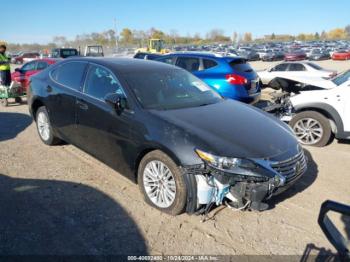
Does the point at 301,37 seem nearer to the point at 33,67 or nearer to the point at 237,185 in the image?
the point at 33,67

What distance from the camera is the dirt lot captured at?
2992 millimetres

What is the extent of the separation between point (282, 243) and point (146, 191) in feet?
5.10

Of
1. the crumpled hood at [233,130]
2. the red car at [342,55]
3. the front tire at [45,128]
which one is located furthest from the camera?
the red car at [342,55]

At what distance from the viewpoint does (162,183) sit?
3.49 meters

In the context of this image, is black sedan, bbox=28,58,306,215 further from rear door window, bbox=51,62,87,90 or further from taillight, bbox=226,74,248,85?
taillight, bbox=226,74,248,85

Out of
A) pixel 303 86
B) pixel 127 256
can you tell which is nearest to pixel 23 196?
pixel 127 256

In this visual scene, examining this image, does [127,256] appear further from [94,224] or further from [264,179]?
[264,179]

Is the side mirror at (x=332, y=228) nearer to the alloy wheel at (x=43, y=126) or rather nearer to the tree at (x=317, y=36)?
the alloy wheel at (x=43, y=126)

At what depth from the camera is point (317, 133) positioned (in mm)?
6059

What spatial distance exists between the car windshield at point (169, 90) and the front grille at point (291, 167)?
53.7 inches

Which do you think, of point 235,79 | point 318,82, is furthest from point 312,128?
point 235,79

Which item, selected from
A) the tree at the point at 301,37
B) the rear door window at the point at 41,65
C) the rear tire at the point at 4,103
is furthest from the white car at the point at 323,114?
the tree at the point at 301,37

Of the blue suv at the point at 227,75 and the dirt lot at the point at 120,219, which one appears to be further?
the blue suv at the point at 227,75

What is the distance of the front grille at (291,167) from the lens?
3.29 meters
